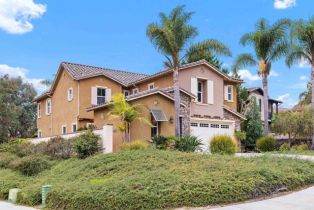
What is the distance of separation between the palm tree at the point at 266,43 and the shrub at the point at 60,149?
1768cm

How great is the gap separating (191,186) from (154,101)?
15.6m

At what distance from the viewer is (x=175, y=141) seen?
24.2 meters

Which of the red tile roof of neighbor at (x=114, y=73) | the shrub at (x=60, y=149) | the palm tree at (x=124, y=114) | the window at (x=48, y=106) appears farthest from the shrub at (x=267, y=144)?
the window at (x=48, y=106)

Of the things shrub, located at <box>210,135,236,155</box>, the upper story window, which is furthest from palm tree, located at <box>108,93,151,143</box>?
the upper story window

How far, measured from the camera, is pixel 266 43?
34625mm

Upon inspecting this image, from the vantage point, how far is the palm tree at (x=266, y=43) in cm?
3441

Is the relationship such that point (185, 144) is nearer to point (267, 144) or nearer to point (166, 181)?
point (267, 144)

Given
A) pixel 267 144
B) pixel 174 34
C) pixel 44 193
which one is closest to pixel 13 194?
pixel 44 193

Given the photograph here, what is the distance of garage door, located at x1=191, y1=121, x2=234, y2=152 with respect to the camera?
29.9 meters

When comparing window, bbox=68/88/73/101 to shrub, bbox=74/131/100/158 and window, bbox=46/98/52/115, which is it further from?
shrub, bbox=74/131/100/158

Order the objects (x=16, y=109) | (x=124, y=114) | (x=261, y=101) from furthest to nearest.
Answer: (x=261, y=101), (x=16, y=109), (x=124, y=114)

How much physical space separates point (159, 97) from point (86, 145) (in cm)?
751

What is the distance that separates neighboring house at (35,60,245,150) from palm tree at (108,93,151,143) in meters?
1.92

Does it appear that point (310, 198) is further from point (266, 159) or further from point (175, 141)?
point (175, 141)
